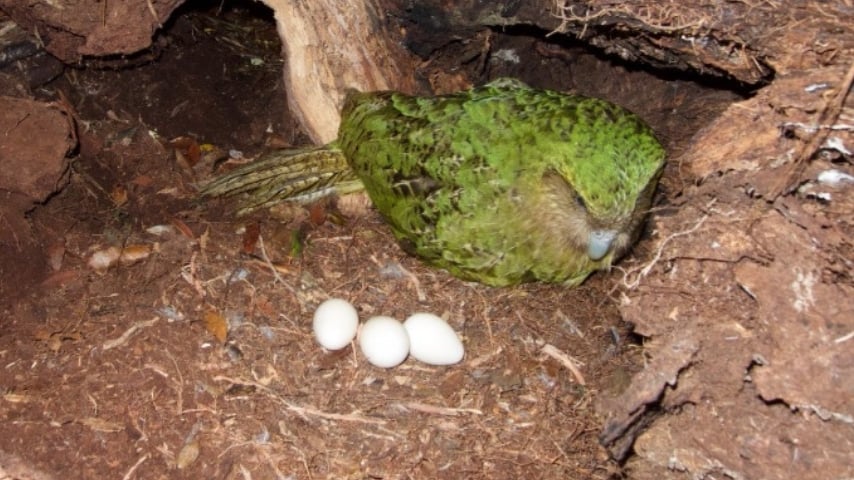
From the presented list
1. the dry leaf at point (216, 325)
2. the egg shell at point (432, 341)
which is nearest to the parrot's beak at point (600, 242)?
the egg shell at point (432, 341)

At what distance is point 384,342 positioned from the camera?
3.45 meters

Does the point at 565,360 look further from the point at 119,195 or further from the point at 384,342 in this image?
the point at 119,195

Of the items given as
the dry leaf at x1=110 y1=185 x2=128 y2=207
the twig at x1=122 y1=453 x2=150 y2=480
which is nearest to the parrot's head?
the twig at x1=122 y1=453 x2=150 y2=480

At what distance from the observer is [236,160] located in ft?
14.4

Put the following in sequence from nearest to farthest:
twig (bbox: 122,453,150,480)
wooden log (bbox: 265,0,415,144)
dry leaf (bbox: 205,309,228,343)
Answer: twig (bbox: 122,453,150,480), dry leaf (bbox: 205,309,228,343), wooden log (bbox: 265,0,415,144)

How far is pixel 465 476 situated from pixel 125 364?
1.61m

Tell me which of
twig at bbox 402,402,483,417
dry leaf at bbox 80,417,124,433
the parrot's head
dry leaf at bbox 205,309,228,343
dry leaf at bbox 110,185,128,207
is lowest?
twig at bbox 402,402,483,417

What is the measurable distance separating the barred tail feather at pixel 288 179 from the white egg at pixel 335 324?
784 millimetres

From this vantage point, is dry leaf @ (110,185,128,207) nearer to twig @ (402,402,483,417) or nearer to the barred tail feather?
the barred tail feather

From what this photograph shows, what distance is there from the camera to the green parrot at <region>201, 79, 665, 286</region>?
329 cm

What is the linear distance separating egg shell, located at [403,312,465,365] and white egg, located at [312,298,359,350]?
0.86 ft

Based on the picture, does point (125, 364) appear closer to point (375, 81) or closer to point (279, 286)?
point (279, 286)

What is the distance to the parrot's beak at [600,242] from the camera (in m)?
3.33

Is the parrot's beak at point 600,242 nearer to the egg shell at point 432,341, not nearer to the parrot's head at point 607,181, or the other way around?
the parrot's head at point 607,181
